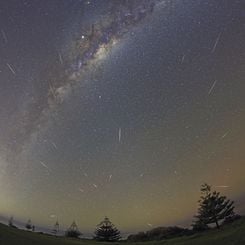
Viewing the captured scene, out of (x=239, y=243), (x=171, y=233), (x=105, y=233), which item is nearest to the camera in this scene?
(x=239, y=243)

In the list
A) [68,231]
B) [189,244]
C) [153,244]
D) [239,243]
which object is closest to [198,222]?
[153,244]

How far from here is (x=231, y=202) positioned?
230 feet

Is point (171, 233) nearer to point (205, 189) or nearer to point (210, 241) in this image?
point (205, 189)

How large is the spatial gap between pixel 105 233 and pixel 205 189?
1136 inches

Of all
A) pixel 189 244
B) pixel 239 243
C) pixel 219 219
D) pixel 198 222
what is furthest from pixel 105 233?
pixel 239 243

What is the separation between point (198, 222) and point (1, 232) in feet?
128

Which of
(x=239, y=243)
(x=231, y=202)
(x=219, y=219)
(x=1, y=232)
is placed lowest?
(x=239, y=243)

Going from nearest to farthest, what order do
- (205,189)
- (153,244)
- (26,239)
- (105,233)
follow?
(26,239) → (153,244) → (205,189) → (105,233)

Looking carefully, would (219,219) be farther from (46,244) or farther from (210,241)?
(46,244)

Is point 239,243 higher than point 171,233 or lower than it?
lower

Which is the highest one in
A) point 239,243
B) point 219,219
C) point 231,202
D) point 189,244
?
point 231,202

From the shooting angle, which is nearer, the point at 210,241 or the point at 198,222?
the point at 210,241

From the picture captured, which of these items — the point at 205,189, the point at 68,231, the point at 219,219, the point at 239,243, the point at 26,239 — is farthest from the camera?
the point at 68,231

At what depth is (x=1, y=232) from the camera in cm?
4825
